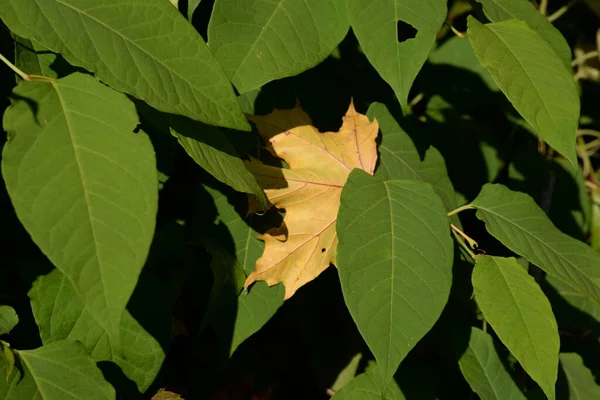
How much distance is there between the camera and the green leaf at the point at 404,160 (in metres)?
1.51

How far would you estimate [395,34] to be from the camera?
113cm

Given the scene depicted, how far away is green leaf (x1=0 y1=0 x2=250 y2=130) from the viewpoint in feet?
3.01

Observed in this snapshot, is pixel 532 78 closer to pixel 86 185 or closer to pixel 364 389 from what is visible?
pixel 364 389

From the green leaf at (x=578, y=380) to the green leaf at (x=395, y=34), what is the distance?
3.36 feet

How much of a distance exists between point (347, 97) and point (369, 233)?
0.62 m

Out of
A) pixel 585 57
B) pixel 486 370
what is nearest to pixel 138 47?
pixel 486 370

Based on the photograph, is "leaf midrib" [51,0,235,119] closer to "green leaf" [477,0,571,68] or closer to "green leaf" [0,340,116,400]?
"green leaf" [0,340,116,400]

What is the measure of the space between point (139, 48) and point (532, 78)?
2.30 feet

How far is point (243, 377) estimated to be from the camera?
1.77m

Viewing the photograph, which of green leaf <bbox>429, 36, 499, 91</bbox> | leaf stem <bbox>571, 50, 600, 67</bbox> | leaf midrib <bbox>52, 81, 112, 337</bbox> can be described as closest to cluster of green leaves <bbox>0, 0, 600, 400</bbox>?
leaf midrib <bbox>52, 81, 112, 337</bbox>

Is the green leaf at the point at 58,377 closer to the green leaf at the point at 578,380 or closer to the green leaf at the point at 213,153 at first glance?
the green leaf at the point at 213,153

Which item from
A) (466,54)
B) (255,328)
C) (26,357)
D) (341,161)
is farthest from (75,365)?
(466,54)

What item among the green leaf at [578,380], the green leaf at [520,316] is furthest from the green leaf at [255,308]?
the green leaf at [578,380]

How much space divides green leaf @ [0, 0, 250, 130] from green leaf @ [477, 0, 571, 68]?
2.15 feet
